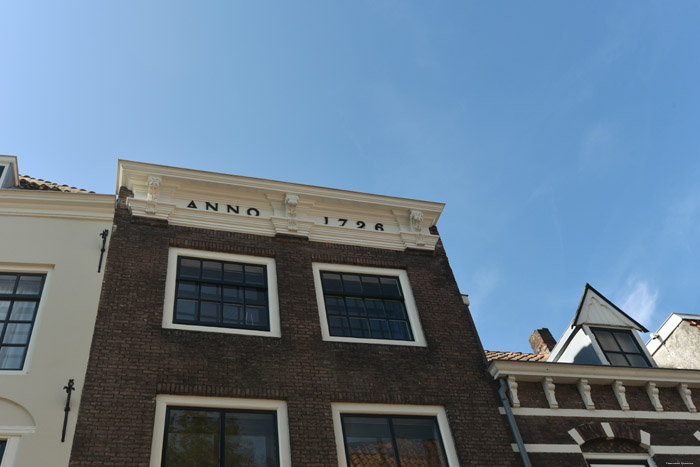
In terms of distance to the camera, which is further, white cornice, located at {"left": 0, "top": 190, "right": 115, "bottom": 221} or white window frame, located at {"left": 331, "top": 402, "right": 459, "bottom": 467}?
white cornice, located at {"left": 0, "top": 190, "right": 115, "bottom": 221}

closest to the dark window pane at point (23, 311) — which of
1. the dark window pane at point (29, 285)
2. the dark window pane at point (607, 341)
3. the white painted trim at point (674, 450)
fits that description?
the dark window pane at point (29, 285)

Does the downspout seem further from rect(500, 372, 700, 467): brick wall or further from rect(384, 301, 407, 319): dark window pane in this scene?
rect(384, 301, 407, 319): dark window pane

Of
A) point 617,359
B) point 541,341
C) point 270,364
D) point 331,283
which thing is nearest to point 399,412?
point 270,364

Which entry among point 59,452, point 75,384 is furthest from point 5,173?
point 59,452

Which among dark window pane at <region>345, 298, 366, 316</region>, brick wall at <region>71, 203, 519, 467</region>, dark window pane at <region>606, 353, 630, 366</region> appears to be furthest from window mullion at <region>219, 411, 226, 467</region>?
dark window pane at <region>606, 353, 630, 366</region>

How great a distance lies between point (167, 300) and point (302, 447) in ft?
12.8

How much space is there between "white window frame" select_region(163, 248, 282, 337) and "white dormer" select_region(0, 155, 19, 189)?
454 cm

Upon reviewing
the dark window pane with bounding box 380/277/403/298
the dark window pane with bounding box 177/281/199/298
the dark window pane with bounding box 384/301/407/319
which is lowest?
the dark window pane with bounding box 384/301/407/319

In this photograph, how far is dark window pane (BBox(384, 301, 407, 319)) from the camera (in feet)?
42.7

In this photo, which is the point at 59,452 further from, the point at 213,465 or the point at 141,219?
the point at 141,219

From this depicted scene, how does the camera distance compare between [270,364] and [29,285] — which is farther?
Answer: [29,285]

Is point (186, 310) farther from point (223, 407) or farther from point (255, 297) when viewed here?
point (223, 407)

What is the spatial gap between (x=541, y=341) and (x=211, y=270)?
12.3 m

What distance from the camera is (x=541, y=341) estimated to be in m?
19.8
